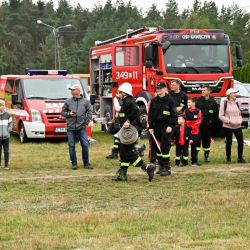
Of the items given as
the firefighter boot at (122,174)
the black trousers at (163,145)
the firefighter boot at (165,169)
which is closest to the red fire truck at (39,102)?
the black trousers at (163,145)

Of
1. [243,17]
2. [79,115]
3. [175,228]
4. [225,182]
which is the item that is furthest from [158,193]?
[243,17]

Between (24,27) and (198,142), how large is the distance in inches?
3752

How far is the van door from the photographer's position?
819 inches

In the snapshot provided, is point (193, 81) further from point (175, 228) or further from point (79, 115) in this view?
point (175, 228)

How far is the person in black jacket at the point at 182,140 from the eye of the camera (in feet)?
46.1

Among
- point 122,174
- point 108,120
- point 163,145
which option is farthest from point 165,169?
point 108,120

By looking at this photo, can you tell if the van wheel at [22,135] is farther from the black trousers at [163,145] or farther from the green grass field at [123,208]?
the black trousers at [163,145]

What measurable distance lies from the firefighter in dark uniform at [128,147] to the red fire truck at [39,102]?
277 inches

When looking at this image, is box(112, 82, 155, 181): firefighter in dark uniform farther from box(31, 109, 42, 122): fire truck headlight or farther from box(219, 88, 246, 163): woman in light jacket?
box(31, 109, 42, 122): fire truck headlight

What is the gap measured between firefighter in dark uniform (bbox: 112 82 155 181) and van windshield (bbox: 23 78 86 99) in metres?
8.23

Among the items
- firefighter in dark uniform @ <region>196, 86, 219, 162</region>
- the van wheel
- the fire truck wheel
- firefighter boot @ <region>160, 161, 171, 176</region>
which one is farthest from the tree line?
firefighter boot @ <region>160, 161, 171, 176</region>

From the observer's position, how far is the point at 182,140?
1405cm

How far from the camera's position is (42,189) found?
11.2 metres

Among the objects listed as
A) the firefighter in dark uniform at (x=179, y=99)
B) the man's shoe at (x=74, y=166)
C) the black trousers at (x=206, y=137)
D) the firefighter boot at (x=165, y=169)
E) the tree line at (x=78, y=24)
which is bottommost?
the man's shoe at (x=74, y=166)
